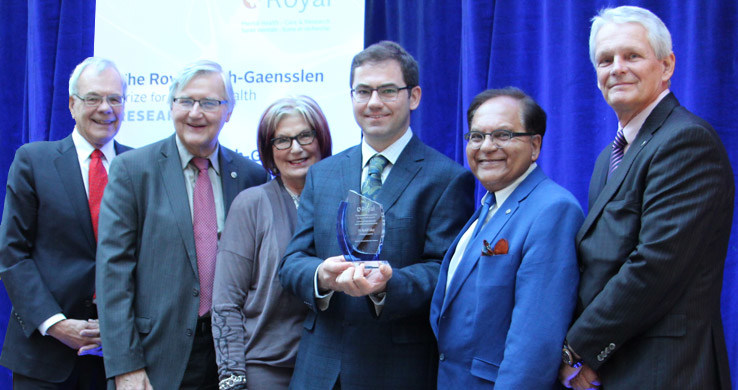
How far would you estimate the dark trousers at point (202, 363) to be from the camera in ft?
7.44

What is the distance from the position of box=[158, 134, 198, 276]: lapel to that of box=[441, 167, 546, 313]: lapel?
3.10ft

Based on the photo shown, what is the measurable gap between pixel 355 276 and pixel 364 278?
0.08 feet

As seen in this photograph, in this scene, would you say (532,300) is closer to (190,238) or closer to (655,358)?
(655,358)

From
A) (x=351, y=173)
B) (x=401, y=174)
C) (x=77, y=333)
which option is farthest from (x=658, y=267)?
Answer: (x=77, y=333)

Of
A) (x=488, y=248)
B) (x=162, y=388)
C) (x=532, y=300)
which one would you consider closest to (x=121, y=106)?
(x=162, y=388)

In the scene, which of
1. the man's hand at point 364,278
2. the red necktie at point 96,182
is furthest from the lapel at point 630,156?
the red necktie at point 96,182

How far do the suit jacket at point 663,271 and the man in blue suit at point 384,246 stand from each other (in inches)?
19.8

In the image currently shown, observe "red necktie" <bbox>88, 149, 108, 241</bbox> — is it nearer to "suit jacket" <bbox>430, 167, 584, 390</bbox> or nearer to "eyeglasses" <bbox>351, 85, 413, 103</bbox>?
"eyeglasses" <bbox>351, 85, 413, 103</bbox>

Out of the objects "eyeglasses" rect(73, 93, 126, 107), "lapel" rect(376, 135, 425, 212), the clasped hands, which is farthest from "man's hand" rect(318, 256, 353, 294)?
"eyeglasses" rect(73, 93, 126, 107)

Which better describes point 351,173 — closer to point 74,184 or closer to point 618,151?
point 618,151

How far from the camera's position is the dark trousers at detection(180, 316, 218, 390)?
2.27 meters

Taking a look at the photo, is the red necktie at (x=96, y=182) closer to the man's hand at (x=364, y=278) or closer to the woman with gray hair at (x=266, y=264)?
the woman with gray hair at (x=266, y=264)

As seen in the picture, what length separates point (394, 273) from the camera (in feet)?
6.37

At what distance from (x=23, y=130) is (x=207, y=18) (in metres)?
1.61
